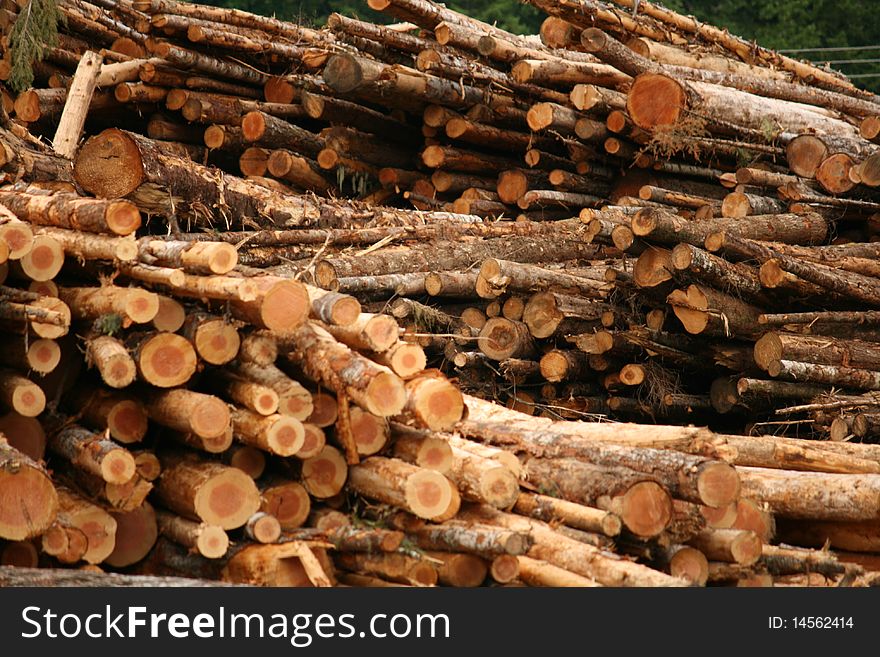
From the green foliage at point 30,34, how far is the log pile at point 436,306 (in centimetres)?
54

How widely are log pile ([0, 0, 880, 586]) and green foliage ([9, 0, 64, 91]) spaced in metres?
0.54

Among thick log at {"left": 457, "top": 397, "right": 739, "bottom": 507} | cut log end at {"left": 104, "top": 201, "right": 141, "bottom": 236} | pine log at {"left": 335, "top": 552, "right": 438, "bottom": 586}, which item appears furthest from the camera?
cut log end at {"left": 104, "top": 201, "right": 141, "bottom": 236}

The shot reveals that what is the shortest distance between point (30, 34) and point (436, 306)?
4.38 meters

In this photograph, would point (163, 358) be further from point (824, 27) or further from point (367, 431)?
point (824, 27)

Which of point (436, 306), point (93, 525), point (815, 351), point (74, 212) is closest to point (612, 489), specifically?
point (93, 525)

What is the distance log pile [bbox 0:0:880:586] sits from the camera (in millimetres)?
5973

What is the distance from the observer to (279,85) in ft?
40.5

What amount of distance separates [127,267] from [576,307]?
4.12 meters

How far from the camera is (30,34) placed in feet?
34.9

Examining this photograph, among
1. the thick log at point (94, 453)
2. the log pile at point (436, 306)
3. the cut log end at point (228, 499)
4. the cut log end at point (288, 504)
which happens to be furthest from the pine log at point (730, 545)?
the thick log at point (94, 453)

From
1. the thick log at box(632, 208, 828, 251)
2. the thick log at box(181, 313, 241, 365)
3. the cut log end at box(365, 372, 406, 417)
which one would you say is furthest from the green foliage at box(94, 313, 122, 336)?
the thick log at box(632, 208, 828, 251)

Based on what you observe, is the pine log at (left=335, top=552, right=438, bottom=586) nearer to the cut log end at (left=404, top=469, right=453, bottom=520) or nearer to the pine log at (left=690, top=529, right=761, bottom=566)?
the cut log end at (left=404, top=469, right=453, bottom=520)
